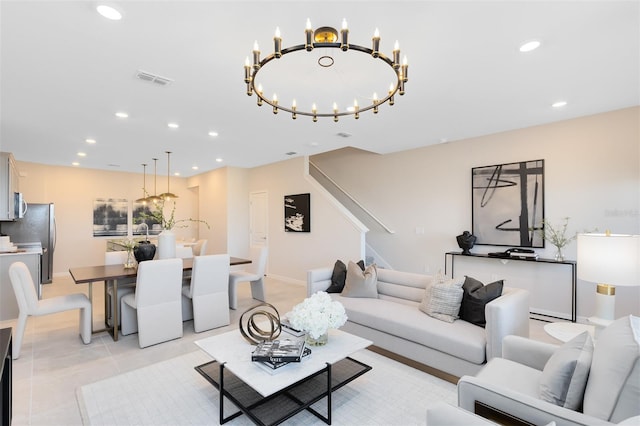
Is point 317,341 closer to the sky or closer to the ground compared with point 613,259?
closer to the ground

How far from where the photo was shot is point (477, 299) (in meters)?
2.77

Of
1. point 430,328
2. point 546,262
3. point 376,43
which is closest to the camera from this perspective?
point 376,43

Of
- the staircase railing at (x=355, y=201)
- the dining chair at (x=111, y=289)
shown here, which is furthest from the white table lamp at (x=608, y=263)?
the dining chair at (x=111, y=289)

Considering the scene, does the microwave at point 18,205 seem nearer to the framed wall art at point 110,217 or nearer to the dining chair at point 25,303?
the framed wall art at point 110,217

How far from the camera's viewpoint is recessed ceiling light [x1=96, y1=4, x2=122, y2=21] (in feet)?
6.09

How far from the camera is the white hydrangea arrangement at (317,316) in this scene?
7.19 feet

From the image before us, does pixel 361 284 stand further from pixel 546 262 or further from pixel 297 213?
pixel 297 213

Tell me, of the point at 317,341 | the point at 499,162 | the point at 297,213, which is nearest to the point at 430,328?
the point at 317,341

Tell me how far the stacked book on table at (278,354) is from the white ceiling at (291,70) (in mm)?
2145

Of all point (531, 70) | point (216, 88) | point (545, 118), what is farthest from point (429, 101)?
point (216, 88)

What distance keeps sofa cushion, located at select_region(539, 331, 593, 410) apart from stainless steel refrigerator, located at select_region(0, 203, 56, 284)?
27.5ft

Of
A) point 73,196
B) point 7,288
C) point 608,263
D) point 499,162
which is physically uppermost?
point 499,162

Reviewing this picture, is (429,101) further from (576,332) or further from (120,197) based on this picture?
(120,197)

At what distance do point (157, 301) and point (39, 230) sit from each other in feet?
17.5
